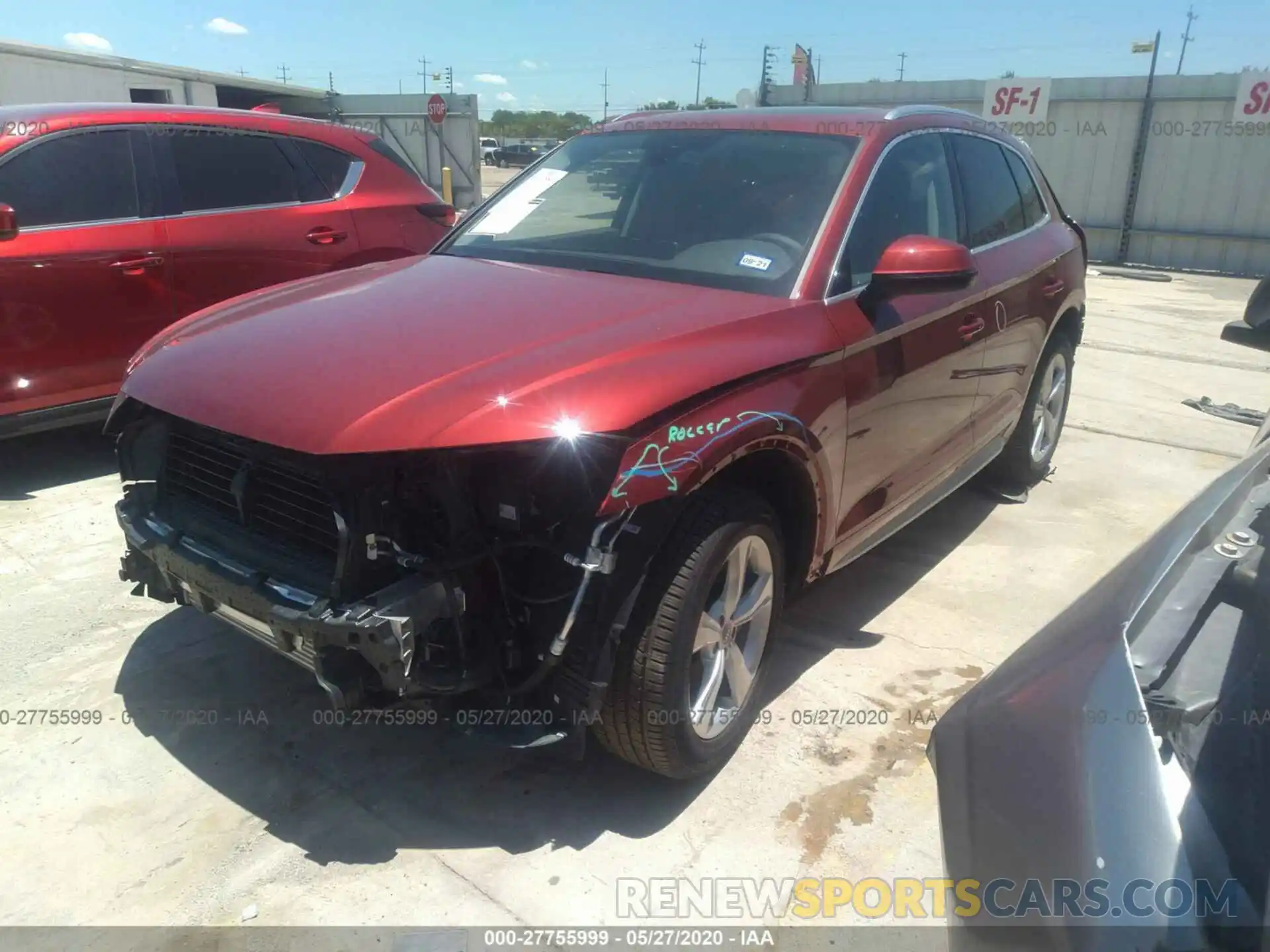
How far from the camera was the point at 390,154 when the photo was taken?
20.4ft

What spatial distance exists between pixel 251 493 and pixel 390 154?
431 cm

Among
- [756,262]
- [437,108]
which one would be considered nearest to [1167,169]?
[437,108]

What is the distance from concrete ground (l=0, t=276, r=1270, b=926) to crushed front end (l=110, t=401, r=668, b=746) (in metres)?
0.44

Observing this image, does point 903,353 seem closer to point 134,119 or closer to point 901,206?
point 901,206

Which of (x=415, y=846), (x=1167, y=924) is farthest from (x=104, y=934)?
(x=1167, y=924)

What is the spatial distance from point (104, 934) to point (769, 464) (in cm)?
203

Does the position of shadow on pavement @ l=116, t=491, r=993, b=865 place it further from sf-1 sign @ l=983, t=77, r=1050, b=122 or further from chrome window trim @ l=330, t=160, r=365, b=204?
sf-1 sign @ l=983, t=77, r=1050, b=122

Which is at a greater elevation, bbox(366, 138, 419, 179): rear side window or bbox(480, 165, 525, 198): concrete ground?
bbox(366, 138, 419, 179): rear side window

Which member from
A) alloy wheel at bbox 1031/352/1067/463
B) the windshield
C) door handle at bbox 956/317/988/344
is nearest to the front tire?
the windshield

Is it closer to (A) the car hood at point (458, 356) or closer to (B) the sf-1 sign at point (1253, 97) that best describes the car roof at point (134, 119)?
(A) the car hood at point (458, 356)

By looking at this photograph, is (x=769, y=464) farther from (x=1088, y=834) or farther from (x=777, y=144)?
(x=1088, y=834)

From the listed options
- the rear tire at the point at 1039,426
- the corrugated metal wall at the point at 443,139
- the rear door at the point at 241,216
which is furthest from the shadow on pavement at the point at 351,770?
the corrugated metal wall at the point at 443,139

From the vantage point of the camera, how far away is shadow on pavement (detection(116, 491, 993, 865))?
8.47 feet

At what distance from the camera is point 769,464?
277 centimetres
